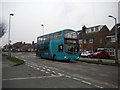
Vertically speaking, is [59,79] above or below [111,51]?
below

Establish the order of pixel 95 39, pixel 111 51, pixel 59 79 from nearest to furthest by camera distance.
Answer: pixel 59 79 < pixel 111 51 < pixel 95 39

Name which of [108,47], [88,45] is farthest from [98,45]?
[108,47]

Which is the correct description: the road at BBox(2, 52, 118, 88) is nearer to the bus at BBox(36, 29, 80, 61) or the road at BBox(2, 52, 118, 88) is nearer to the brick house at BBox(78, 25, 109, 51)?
the bus at BBox(36, 29, 80, 61)

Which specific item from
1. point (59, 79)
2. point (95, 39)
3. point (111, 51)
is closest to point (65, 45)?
point (59, 79)

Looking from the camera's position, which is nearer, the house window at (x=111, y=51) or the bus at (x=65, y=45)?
the bus at (x=65, y=45)

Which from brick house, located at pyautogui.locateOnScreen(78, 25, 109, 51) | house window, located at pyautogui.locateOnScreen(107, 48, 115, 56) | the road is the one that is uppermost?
brick house, located at pyautogui.locateOnScreen(78, 25, 109, 51)

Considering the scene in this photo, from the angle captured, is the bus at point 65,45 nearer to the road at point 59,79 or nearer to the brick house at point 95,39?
the road at point 59,79

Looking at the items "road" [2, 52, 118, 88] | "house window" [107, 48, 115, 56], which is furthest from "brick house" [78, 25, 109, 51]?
"road" [2, 52, 118, 88]

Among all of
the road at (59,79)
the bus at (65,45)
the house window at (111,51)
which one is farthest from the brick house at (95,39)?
the road at (59,79)

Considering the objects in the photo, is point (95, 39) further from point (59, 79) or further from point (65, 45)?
point (59, 79)

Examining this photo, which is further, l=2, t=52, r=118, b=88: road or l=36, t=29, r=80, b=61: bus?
l=36, t=29, r=80, b=61: bus

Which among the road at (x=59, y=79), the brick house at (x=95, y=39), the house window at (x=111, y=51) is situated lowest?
the road at (x=59, y=79)

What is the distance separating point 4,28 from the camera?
4103 centimetres

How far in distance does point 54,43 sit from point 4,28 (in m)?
24.0
